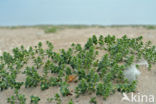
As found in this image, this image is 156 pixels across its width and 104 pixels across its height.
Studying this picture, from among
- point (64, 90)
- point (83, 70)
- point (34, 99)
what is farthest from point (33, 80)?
point (83, 70)

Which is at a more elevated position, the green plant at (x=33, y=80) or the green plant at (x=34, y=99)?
the green plant at (x=33, y=80)

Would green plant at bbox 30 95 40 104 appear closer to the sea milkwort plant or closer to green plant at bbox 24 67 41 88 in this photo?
the sea milkwort plant

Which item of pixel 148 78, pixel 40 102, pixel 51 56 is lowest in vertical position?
pixel 40 102

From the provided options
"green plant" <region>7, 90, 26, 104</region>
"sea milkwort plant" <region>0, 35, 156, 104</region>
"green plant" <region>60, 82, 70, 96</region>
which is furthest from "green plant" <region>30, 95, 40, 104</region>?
"green plant" <region>60, 82, 70, 96</region>

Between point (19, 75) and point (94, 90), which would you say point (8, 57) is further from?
point (94, 90)

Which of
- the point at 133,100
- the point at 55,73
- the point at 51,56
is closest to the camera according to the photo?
the point at 133,100

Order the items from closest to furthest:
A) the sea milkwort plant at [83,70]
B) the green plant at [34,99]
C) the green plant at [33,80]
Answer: the green plant at [34,99]
the sea milkwort plant at [83,70]
the green plant at [33,80]

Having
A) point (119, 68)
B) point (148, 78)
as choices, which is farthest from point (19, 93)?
point (148, 78)

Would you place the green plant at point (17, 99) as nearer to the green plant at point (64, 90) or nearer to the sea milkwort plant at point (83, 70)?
the sea milkwort plant at point (83, 70)

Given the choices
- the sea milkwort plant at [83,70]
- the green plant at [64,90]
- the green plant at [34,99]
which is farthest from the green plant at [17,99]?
the green plant at [64,90]

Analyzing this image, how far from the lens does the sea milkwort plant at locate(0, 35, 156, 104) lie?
4.23m

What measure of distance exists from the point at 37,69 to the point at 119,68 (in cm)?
191

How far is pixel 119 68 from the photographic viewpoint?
448cm

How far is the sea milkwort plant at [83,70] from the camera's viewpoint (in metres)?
4.23
